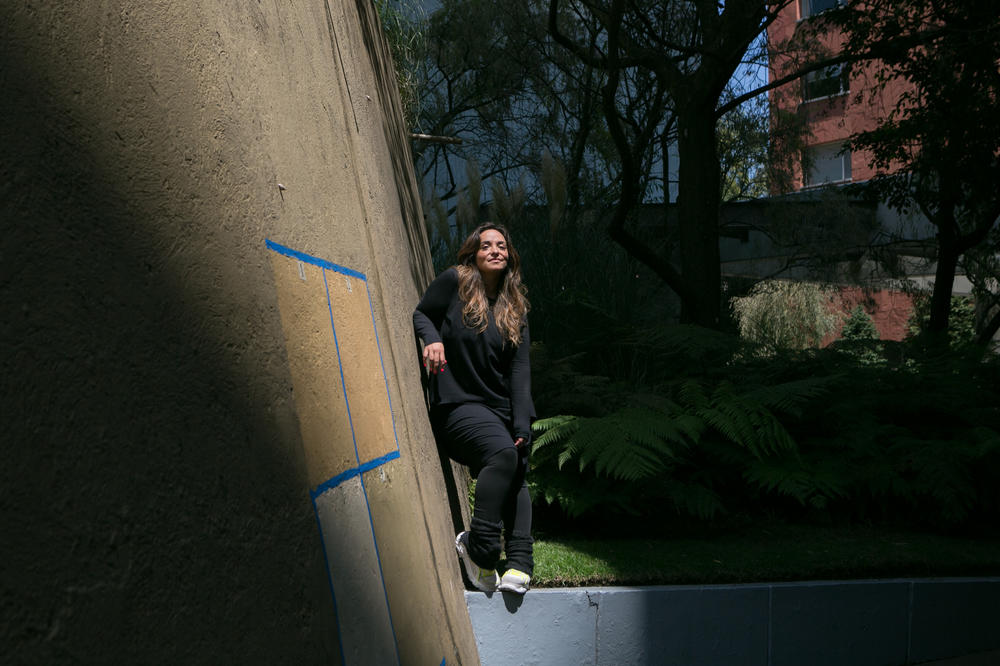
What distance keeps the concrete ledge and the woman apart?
0.26 metres

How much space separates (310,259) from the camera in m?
2.37

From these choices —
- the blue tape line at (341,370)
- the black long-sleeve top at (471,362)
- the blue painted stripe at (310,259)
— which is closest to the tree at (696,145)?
the black long-sleeve top at (471,362)

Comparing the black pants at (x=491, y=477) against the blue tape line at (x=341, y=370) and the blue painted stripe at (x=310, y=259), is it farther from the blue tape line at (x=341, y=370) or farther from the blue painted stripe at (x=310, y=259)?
the blue tape line at (x=341, y=370)

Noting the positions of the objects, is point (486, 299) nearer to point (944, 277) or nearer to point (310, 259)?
point (310, 259)

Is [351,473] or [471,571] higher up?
[351,473]

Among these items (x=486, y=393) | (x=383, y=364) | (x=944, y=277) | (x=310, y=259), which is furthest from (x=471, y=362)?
(x=944, y=277)

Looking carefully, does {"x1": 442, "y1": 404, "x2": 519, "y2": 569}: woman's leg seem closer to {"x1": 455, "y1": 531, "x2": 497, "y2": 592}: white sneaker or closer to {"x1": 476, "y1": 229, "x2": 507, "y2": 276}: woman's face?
{"x1": 455, "y1": 531, "x2": 497, "y2": 592}: white sneaker

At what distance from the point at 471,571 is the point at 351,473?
199cm

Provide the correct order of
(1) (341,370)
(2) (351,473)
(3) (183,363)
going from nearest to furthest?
(3) (183,363) → (2) (351,473) → (1) (341,370)

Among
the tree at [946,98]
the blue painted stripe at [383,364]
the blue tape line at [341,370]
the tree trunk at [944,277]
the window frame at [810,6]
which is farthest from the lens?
the tree trunk at [944,277]

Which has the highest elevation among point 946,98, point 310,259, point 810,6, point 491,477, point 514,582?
point 810,6

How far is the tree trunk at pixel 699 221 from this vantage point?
28.3ft

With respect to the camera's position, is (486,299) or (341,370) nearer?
(341,370)

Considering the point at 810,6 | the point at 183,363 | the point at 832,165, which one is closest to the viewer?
the point at 183,363
